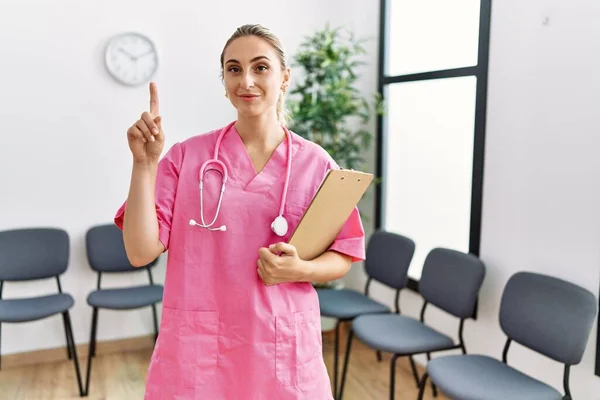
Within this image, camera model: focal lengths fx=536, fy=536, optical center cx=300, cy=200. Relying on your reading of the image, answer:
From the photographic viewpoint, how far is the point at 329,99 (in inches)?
120

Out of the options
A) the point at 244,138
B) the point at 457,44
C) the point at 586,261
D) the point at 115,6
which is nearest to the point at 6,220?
the point at 115,6

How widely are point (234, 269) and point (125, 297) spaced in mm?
1908

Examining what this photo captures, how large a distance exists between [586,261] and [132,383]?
7.29 feet

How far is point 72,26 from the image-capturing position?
2.92 m

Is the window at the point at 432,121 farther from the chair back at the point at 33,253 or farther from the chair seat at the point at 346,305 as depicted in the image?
the chair back at the point at 33,253

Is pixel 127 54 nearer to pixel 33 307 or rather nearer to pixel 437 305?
pixel 33 307

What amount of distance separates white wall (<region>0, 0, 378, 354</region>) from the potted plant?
0.48 metres

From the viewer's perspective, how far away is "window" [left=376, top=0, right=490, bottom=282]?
101 inches

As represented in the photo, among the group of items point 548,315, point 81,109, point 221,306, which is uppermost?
point 81,109

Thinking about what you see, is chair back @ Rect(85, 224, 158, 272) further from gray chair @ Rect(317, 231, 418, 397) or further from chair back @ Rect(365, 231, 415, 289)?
chair back @ Rect(365, 231, 415, 289)

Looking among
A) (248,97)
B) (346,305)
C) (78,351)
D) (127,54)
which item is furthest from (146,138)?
(78,351)

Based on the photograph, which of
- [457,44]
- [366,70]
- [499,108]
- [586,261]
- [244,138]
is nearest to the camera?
[244,138]

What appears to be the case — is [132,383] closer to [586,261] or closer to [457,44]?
[586,261]

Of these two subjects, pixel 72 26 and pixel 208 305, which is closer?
pixel 208 305
